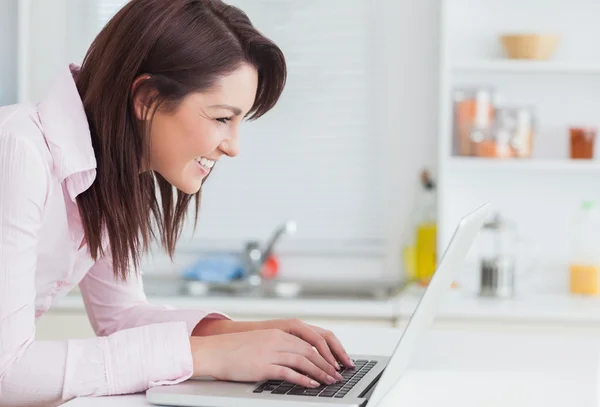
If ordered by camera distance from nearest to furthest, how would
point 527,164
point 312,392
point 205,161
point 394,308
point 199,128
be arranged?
1. point 312,392
2. point 199,128
3. point 205,161
4. point 394,308
5. point 527,164

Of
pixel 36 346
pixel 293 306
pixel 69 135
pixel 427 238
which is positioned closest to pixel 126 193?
pixel 69 135

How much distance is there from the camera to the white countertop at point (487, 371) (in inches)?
50.0

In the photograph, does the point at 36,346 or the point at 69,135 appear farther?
the point at 69,135

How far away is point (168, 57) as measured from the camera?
144 cm

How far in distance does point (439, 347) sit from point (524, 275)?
186cm

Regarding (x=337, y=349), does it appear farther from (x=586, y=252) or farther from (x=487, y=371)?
(x=586, y=252)

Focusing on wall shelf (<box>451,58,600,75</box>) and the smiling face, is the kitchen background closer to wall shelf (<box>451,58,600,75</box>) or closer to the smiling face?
wall shelf (<box>451,58,600,75</box>)

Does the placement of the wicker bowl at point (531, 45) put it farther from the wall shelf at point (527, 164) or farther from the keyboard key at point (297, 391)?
the keyboard key at point (297, 391)

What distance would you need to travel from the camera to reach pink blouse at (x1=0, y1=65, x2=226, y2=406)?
1.26m

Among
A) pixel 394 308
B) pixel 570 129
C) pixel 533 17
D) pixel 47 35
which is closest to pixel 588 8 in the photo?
pixel 533 17

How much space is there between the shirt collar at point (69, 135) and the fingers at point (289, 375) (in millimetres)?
400

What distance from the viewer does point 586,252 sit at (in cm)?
339

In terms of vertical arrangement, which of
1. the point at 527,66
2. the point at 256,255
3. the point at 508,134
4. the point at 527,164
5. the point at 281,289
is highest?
the point at 527,66

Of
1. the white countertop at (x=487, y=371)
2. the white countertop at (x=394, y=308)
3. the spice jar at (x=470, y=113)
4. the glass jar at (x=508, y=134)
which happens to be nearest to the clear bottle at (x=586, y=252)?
the white countertop at (x=394, y=308)
